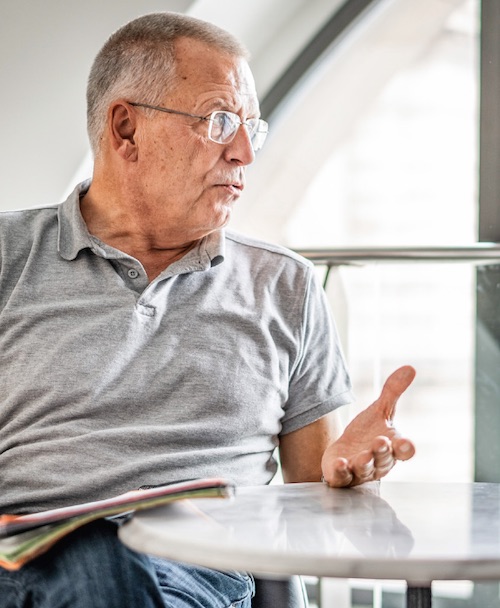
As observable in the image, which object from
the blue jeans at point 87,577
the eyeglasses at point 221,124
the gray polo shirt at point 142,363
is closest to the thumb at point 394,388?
the gray polo shirt at point 142,363

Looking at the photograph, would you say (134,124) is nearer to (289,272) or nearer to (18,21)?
(289,272)

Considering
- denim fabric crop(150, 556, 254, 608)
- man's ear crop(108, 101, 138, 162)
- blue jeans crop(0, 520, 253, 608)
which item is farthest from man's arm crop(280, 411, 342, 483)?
man's ear crop(108, 101, 138, 162)

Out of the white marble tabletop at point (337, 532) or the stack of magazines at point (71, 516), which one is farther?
the stack of magazines at point (71, 516)

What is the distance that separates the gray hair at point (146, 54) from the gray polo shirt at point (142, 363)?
25 centimetres

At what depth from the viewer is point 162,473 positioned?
170cm

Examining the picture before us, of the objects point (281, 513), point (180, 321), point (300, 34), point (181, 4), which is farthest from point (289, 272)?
point (300, 34)

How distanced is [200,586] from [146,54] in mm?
1032

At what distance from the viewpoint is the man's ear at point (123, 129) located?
1.99 m

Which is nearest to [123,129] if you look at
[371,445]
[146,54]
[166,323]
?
[146,54]

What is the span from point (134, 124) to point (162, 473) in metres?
0.72

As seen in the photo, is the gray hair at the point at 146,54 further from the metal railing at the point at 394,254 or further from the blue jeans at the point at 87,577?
the blue jeans at the point at 87,577

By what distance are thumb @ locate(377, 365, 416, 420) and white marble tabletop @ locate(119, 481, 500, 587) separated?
13cm

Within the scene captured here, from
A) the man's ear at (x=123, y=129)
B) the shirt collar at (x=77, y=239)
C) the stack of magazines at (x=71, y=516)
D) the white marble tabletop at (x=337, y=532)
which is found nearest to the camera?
the white marble tabletop at (x=337, y=532)

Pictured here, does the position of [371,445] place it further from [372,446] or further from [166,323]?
[166,323]
